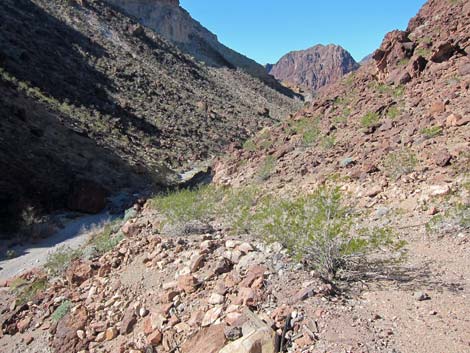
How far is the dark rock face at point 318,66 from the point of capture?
12525 centimetres

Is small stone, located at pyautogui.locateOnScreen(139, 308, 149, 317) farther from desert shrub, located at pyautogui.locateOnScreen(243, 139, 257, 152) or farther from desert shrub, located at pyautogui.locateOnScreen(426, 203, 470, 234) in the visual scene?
desert shrub, located at pyautogui.locateOnScreen(243, 139, 257, 152)

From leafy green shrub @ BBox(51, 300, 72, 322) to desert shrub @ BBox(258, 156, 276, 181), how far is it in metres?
5.22

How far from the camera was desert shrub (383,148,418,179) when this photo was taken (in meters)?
6.01

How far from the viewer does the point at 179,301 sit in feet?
13.2

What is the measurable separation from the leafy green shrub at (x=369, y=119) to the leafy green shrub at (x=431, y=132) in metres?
1.78

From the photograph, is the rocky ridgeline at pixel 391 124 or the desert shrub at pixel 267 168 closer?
the rocky ridgeline at pixel 391 124

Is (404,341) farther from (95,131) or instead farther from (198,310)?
(95,131)

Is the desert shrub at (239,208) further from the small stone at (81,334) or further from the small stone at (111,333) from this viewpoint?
the small stone at (81,334)

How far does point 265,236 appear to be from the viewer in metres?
4.83

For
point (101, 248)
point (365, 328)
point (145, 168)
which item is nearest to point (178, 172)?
point (145, 168)

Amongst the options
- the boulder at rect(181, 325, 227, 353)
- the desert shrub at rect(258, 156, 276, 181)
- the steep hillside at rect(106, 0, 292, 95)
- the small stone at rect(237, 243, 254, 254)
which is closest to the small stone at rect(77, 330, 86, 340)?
the boulder at rect(181, 325, 227, 353)

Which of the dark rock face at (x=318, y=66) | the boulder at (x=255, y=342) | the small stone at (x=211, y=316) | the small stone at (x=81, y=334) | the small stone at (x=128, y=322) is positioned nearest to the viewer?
the boulder at (x=255, y=342)

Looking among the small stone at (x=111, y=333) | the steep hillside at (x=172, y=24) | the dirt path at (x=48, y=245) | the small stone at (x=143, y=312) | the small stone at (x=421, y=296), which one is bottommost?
the dirt path at (x=48, y=245)

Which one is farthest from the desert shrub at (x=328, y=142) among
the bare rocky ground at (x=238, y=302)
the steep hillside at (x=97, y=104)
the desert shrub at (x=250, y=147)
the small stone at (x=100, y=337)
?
the steep hillside at (x=97, y=104)
